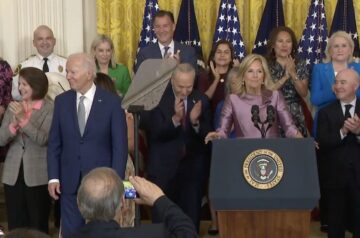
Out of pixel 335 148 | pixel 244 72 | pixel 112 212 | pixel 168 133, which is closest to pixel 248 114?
pixel 244 72

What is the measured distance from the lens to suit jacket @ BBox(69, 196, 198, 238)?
306cm

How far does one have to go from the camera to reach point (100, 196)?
311cm

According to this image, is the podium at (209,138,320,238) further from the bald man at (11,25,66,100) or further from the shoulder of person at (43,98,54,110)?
the bald man at (11,25,66,100)

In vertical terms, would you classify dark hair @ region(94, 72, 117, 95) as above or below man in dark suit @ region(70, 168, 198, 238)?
above

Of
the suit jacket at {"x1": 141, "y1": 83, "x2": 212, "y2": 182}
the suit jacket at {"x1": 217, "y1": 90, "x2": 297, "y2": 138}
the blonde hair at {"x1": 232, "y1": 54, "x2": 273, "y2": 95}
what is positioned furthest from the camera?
the suit jacket at {"x1": 141, "y1": 83, "x2": 212, "y2": 182}

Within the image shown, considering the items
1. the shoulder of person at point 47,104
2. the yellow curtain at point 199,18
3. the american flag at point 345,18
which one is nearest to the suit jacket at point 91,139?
the shoulder of person at point 47,104

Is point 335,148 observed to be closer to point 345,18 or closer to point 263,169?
point 263,169

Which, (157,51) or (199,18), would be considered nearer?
(157,51)

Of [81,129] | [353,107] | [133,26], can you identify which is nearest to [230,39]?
[133,26]

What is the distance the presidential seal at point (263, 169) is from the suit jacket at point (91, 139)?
2.95 feet

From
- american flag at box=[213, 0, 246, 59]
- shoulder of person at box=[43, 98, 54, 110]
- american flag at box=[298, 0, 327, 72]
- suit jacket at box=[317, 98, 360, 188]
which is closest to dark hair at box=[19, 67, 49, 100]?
shoulder of person at box=[43, 98, 54, 110]

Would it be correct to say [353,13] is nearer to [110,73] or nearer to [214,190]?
[110,73]

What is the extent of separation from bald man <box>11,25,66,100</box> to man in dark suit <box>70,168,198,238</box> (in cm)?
394

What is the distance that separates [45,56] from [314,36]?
2.86m
